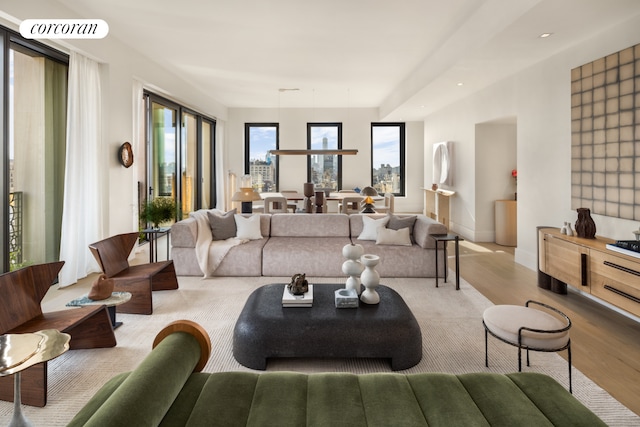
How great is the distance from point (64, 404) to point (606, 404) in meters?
2.88

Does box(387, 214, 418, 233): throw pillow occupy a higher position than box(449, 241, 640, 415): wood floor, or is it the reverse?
box(387, 214, 418, 233): throw pillow

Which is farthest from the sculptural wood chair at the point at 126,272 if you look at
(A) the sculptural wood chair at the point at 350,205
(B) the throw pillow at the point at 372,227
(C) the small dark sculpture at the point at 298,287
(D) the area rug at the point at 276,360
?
(A) the sculptural wood chair at the point at 350,205

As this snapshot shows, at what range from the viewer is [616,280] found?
117 inches

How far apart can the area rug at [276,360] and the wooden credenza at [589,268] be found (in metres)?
0.78

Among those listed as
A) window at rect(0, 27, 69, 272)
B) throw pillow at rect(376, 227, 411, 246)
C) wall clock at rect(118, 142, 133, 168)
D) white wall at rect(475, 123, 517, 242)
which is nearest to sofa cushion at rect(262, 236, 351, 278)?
throw pillow at rect(376, 227, 411, 246)

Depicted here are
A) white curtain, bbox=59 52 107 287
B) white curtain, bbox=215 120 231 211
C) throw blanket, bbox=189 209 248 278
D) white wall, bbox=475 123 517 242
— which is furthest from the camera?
white curtain, bbox=215 120 231 211

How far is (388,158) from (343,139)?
138 centimetres

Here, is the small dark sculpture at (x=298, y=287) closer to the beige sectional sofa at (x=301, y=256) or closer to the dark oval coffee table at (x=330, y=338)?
the dark oval coffee table at (x=330, y=338)

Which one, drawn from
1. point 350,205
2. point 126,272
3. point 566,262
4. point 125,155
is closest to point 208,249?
point 126,272

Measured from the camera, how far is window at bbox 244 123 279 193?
35.6 feet

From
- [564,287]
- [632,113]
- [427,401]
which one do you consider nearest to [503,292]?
[564,287]

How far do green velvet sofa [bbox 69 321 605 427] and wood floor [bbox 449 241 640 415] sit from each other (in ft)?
3.88

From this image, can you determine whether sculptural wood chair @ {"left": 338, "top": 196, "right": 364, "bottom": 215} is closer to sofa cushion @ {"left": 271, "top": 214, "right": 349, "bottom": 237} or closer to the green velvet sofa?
sofa cushion @ {"left": 271, "top": 214, "right": 349, "bottom": 237}

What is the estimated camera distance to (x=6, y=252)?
12.0 feet
